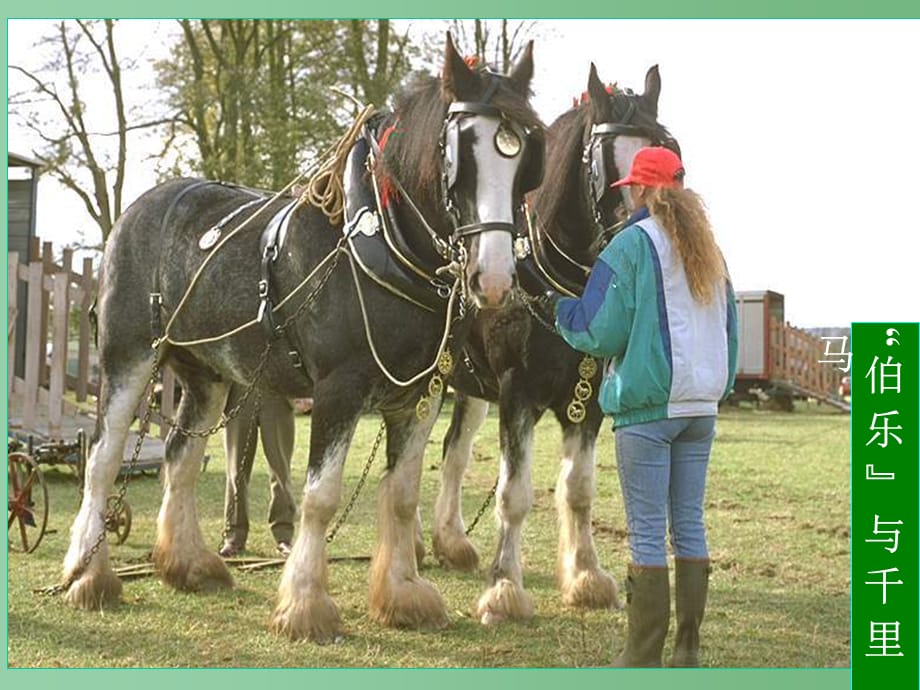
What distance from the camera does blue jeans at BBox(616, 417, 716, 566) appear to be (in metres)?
3.77

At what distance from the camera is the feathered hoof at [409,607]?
493 centimetres

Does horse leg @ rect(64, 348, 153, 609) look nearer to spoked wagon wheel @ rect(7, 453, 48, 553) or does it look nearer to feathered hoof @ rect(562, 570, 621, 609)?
spoked wagon wheel @ rect(7, 453, 48, 553)

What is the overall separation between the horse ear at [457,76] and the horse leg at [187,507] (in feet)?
8.14

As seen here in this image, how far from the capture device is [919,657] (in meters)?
3.78

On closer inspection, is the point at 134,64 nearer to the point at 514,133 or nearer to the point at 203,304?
the point at 203,304

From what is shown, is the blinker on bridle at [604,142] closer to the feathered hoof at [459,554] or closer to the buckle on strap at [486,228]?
the buckle on strap at [486,228]

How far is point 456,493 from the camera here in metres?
6.80

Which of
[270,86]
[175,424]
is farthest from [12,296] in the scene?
[270,86]

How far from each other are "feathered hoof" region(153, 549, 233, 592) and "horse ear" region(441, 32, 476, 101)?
286cm

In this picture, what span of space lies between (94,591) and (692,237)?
3.42 metres

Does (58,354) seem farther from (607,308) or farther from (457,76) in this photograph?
(607,308)

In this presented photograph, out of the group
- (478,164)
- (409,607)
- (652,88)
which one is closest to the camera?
(478,164)

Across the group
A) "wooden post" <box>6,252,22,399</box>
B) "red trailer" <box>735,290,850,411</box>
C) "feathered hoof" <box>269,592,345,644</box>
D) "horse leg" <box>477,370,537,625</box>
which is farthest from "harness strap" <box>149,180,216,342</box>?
"red trailer" <box>735,290,850,411</box>

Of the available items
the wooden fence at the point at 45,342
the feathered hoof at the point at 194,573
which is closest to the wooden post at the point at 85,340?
the wooden fence at the point at 45,342
